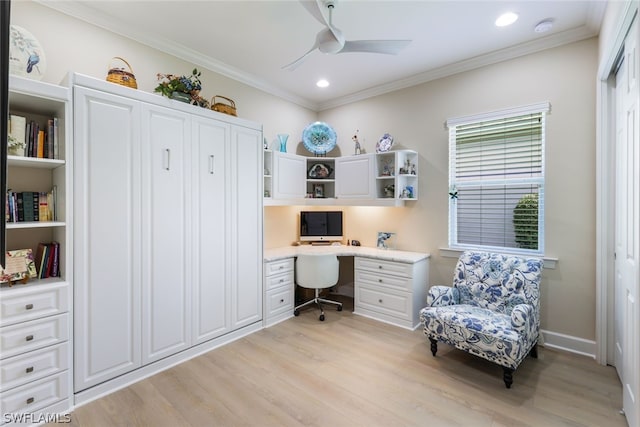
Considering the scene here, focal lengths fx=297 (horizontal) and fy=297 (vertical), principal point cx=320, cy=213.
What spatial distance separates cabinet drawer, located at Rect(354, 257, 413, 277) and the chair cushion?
0.65 m

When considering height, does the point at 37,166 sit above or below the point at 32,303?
above

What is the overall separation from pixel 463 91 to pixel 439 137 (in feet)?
1.79

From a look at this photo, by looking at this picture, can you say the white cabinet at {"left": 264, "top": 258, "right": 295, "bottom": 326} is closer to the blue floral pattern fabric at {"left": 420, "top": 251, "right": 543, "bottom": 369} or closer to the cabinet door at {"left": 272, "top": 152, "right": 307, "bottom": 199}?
the cabinet door at {"left": 272, "top": 152, "right": 307, "bottom": 199}

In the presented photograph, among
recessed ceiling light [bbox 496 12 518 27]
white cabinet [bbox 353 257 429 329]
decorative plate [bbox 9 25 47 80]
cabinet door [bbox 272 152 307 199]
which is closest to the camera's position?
decorative plate [bbox 9 25 47 80]

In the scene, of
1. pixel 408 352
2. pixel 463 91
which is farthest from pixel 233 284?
pixel 463 91

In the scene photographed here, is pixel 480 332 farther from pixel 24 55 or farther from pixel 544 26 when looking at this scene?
pixel 24 55

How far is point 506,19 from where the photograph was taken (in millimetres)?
2537

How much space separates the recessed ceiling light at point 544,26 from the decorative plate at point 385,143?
67.0 inches

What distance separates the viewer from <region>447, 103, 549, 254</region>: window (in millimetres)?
2981

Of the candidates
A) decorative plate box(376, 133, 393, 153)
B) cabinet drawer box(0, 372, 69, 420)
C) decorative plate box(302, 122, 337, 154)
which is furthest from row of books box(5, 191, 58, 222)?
decorative plate box(376, 133, 393, 153)

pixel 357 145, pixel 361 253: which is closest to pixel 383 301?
pixel 361 253

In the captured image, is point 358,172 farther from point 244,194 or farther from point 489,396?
point 489,396

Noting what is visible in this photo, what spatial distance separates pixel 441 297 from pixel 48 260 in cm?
317

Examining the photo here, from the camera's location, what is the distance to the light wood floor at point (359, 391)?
1930 millimetres
